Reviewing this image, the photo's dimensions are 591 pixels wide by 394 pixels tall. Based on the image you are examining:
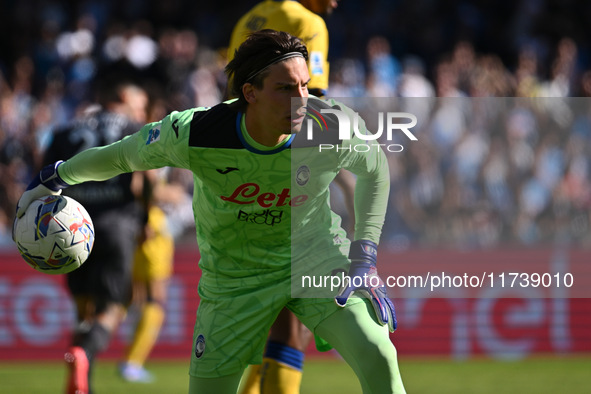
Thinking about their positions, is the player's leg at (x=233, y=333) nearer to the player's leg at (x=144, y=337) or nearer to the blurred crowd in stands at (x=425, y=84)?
the blurred crowd in stands at (x=425, y=84)

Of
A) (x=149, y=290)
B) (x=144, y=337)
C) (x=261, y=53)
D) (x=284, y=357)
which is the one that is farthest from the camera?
(x=149, y=290)

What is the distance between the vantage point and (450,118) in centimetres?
1199

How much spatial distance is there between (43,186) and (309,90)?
6.17 ft

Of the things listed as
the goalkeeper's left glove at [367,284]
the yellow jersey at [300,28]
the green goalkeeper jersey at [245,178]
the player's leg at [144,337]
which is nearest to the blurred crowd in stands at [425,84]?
the player's leg at [144,337]

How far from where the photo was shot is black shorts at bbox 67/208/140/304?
7.17 m

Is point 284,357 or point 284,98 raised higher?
point 284,98

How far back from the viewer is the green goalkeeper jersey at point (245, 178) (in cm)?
442

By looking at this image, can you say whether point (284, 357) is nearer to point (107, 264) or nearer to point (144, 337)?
point (107, 264)

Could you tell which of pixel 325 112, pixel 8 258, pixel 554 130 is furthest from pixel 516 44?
pixel 325 112

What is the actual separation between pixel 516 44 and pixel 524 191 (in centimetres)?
454

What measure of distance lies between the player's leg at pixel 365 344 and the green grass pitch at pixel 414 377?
4.04 metres

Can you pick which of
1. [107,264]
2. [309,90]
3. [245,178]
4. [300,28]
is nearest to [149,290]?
[107,264]

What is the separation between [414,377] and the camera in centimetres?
948

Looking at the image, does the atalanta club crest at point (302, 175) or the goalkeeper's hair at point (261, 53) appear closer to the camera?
the goalkeeper's hair at point (261, 53)
